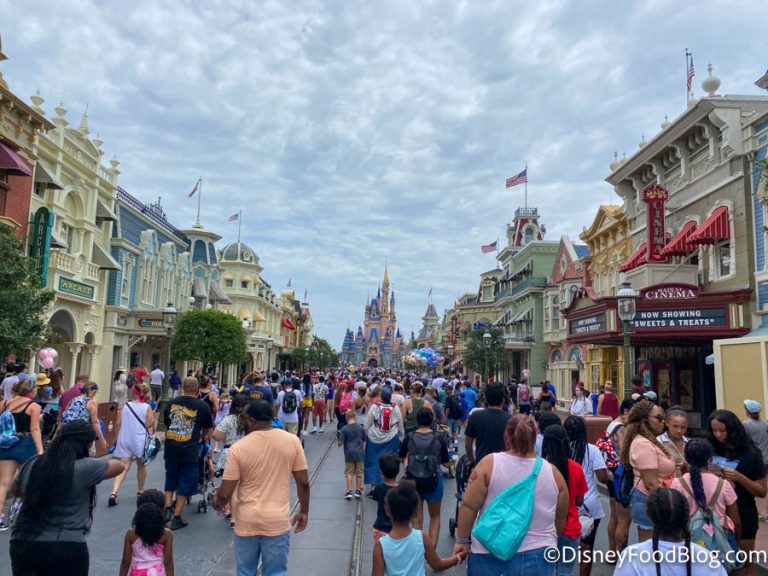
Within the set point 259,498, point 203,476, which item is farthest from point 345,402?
point 259,498

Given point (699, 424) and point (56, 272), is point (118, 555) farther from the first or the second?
point (699, 424)

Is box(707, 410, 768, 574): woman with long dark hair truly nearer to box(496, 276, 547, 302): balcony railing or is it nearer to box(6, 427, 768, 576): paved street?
box(6, 427, 768, 576): paved street

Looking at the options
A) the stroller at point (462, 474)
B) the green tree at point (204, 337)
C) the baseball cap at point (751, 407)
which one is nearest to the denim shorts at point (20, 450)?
the stroller at point (462, 474)

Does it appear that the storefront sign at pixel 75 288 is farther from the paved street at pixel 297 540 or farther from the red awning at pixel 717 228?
the red awning at pixel 717 228

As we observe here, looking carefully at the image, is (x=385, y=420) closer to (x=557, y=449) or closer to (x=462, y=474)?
(x=462, y=474)

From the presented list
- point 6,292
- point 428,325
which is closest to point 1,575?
point 6,292

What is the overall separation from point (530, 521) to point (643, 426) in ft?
7.14

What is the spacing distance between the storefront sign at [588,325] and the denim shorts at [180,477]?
48.8 ft

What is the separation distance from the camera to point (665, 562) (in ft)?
9.67

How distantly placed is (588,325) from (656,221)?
4.11 metres

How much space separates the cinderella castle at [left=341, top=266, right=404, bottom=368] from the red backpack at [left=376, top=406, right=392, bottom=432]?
162 metres

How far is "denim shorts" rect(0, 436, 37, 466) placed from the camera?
6832mm

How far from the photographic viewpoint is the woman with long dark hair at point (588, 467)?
529 centimetres

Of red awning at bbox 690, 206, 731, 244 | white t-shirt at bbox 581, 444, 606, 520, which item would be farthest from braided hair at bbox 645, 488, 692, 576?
red awning at bbox 690, 206, 731, 244
